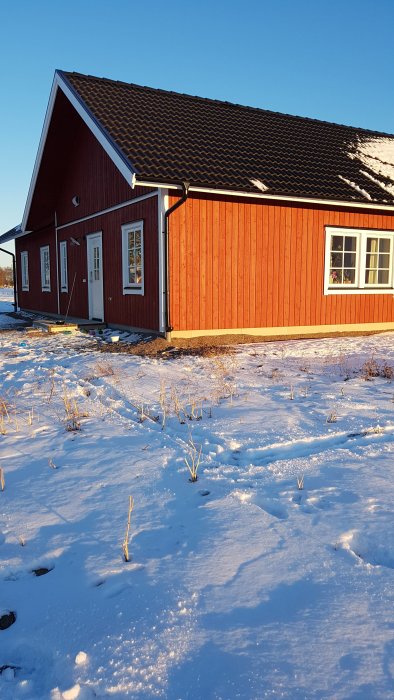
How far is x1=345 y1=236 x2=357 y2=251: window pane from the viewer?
37.5 ft

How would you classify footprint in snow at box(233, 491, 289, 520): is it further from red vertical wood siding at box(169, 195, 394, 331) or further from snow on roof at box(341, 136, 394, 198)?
snow on roof at box(341, 136, 394, 198)

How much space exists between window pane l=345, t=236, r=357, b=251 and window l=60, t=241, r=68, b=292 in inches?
329

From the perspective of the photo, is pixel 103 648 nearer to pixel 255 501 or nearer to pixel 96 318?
pixel 255 501

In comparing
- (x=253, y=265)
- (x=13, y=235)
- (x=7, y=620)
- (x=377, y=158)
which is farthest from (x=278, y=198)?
(x=13, y=235)

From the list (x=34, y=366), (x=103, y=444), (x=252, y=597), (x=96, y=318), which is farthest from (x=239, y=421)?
(x=96, y=318)

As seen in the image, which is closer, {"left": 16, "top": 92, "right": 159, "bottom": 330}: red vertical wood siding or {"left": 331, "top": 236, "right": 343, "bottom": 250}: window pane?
{"left": 16, "top": 92, "right": 159, "bottom": 330}: red vertical wood siding

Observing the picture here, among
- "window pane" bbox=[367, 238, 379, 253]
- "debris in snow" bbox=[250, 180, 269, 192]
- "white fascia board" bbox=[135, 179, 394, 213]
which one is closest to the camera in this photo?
"white fascia board" bbox=[135, 179, 394, 213]

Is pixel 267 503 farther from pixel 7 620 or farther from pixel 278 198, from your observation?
pixel 278 198

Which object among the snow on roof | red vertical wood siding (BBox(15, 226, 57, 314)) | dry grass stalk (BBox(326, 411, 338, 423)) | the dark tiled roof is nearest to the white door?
the dark tiled roof

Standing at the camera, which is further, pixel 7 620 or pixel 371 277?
pixel 371 277

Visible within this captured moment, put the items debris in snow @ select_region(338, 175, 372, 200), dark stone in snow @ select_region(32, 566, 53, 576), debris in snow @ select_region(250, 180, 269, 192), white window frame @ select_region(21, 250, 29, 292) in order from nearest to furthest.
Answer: dark stone in snow @ select_region(32, 566, 53, 576) < debris in snow @ select_region(250, 180, 269, 192) < debris in snow @ select_region(338, 175, 372, 200) < white window frame @ select_region(21, 250, 29, 292)

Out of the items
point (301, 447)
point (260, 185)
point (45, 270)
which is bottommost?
point (301, 447)

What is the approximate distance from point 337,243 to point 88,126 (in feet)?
19.7

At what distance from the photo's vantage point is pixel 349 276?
1163cm
